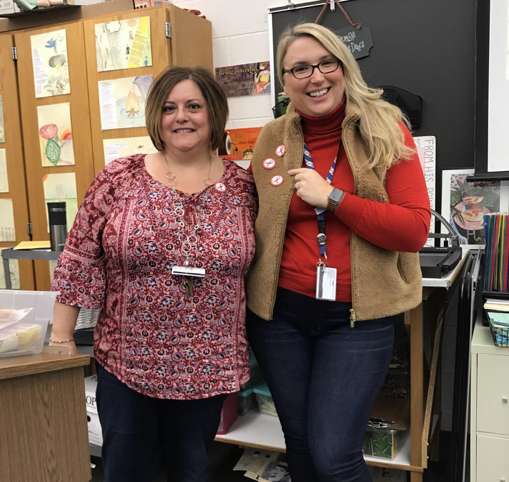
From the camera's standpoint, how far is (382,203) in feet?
3.95

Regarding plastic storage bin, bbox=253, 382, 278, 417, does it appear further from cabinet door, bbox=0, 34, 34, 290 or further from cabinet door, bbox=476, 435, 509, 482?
cabinet door, bbox=0, 34, 34, 290

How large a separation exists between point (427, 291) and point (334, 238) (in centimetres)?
55

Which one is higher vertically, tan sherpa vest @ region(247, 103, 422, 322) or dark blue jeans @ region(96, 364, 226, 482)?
tan sherpa vest @ region(247, 103, 422, 322)

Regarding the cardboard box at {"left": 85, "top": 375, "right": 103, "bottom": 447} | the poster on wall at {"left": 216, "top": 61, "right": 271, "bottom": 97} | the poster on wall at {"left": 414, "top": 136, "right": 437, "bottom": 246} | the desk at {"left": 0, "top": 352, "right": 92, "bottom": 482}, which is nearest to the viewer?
the desk at {"left": 0, "top": 352, "right": 92, "bottom": 482}

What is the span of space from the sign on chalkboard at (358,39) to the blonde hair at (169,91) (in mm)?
1135

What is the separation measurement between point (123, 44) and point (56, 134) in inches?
22.5

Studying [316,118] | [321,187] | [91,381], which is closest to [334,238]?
[321,187]

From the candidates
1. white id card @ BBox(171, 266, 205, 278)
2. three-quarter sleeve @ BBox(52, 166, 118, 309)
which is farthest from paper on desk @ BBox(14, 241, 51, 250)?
white id card @ BBox(171, 266, 205, 278)

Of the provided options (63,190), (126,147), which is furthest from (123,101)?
(63,190)

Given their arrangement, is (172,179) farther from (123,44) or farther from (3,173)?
(3,173)

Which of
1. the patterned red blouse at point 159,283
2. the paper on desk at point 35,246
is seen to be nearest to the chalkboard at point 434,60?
the patterned red blouse at point 159,283

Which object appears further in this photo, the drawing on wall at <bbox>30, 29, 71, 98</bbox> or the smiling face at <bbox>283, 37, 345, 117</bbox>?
the drawing on wall at <bbox>30, 29, 71, 98</bbox>

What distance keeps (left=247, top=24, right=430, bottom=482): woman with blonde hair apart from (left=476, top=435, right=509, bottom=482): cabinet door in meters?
0.45

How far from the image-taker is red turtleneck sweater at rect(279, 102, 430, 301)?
1180 millimetres
